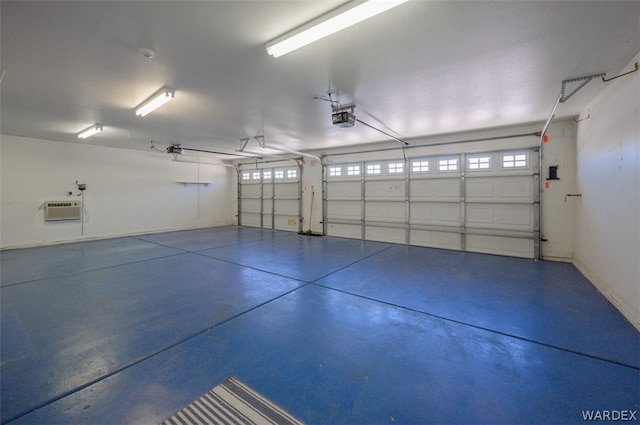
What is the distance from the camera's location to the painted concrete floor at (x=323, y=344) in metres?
1.63

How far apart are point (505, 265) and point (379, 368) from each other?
163 inches

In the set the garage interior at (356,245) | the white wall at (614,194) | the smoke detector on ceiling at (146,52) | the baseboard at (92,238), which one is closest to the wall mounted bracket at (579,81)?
the garage interior at (356,245)

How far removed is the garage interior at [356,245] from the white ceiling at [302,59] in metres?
0.03

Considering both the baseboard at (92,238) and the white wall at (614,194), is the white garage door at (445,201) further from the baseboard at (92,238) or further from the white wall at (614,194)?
the baseboard at (92,238)

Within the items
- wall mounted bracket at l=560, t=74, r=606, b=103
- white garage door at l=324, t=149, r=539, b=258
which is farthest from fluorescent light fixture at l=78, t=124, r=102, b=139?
wall mounted bracket at l=560, t=74, r=606, b=103

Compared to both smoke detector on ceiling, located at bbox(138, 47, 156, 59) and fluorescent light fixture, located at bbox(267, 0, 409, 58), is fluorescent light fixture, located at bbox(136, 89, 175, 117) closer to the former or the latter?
smoke detector on ceiling, located at bbox(138, 47, 156, 59)

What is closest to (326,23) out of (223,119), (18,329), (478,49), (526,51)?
(478,49)

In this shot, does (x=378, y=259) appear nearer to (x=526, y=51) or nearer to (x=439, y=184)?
(x=439, y=184)

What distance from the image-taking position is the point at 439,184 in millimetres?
6238

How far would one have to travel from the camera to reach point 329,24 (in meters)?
2.01

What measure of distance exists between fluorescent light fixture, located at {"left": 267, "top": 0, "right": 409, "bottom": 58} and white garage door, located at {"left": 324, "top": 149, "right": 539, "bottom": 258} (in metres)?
5.03

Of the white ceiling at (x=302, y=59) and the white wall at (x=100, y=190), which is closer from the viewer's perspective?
the white ceiling at (x=302, y=59)

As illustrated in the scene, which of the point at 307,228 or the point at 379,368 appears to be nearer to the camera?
the point at 379,368

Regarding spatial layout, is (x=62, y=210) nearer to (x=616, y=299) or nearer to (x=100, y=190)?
(x=100, y=190)
